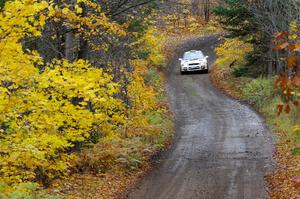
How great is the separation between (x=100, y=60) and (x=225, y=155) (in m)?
6.46

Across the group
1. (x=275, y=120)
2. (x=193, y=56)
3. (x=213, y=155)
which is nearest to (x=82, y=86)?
(x=213, y=155)

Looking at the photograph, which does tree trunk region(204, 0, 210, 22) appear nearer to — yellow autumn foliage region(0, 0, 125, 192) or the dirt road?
the dirt road

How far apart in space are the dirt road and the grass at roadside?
36 cm

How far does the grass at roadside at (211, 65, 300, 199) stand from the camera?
10.6m

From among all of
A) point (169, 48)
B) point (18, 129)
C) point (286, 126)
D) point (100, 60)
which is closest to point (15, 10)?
point (18, 129)

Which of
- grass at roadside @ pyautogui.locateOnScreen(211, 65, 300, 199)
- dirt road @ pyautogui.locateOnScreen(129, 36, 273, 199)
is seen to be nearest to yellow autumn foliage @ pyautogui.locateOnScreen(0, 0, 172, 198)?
dirt road @ pyautogui.locateOnScreen(129, 36, 273, 199)

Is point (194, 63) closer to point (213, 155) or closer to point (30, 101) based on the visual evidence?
point (213, 155)

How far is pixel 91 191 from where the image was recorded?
10.8 meters

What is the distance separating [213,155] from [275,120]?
17.5ft

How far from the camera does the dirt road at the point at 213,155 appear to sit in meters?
11.0

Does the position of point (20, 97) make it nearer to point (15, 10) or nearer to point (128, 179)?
point (15, 10)

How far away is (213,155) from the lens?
1447cm

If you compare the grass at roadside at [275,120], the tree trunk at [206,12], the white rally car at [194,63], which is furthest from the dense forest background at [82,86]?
the tree trunk at [206,12]

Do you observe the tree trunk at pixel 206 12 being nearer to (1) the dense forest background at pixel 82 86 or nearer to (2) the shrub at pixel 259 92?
(1) the dense forest background at pixel 82 86
